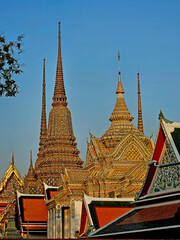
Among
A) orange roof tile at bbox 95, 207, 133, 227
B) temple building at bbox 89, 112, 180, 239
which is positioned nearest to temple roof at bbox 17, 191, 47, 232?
orange roof tile at bbox 95, 207, 133, 227

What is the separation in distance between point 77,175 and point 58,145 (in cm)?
1573

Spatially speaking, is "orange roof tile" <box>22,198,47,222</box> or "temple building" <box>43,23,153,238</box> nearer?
"temple building" <box>43,23,153,238</box>

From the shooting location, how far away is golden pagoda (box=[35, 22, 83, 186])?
214 ft

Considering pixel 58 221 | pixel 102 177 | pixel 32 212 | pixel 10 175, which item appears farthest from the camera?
pixel 10 175

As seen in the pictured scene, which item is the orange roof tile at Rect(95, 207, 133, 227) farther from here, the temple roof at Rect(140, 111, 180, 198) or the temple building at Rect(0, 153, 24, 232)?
the temple building at Rect(0, 153, 24, 232)

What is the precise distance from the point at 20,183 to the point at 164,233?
181 feet

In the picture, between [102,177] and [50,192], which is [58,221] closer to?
[102,177]

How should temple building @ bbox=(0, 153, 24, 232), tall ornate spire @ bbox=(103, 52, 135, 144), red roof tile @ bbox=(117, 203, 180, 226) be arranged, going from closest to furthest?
1. red roof tile @ bbox=(117, 203, 180, 226)
2. tall ornate spire @ bbox=(103, 52, 135, 144)
3. temple building @ bbox=(0, 153, 24, 232)

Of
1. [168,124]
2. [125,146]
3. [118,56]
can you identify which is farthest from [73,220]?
[168,124]

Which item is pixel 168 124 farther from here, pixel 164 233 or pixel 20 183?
pixel 20 183

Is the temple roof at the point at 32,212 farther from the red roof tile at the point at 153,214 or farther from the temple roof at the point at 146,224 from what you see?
the red roof tile at the point at 153,214

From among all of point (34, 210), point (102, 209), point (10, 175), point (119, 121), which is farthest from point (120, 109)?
point (102, 209)

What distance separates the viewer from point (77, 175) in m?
51.3

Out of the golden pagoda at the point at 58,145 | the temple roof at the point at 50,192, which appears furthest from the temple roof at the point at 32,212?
the golden pagoda at the point at 58,145
